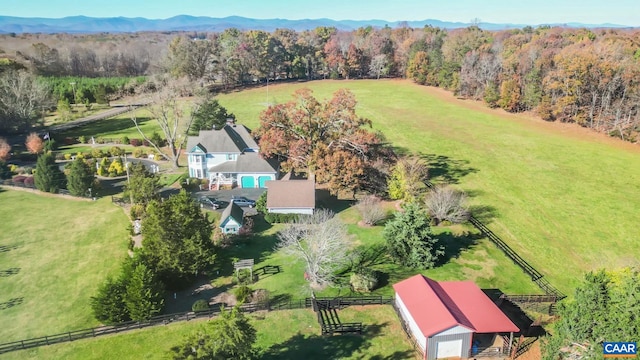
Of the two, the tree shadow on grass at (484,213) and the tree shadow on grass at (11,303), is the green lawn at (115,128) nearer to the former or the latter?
the tree shadow on grass at (11,303)

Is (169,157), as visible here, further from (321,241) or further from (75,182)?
(321,241)

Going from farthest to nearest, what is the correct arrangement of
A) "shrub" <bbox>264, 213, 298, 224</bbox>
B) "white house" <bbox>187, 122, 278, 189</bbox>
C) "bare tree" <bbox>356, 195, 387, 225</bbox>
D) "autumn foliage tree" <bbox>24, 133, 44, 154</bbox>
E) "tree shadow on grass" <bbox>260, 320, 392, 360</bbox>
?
"autumn foliage tree" <bbox>24, 133, 44, 154</bbox>
"white house" <bbox>187, 122, 278, 189</bbox>
"shrub" <bbox>264, 213, 298, 224</bbox>
"bare tree" <bbox>356, 195, 387, 225</bbox>
"tree shadow on grass" <bbox>260, 320, 392, 360</bbox>

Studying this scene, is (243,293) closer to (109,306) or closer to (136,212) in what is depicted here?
(109,306)

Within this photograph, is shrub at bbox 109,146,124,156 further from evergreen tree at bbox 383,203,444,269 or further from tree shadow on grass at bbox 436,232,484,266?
tree shadow on grass at bbox 436,232,484,266

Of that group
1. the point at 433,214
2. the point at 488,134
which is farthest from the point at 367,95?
the point at 433,214

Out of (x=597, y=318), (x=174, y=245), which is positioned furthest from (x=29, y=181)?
(x=597, y=318)

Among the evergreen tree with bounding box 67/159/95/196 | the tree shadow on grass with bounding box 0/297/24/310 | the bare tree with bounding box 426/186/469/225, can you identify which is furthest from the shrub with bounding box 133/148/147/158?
the bare tree with bounding box 426/186/469/225
